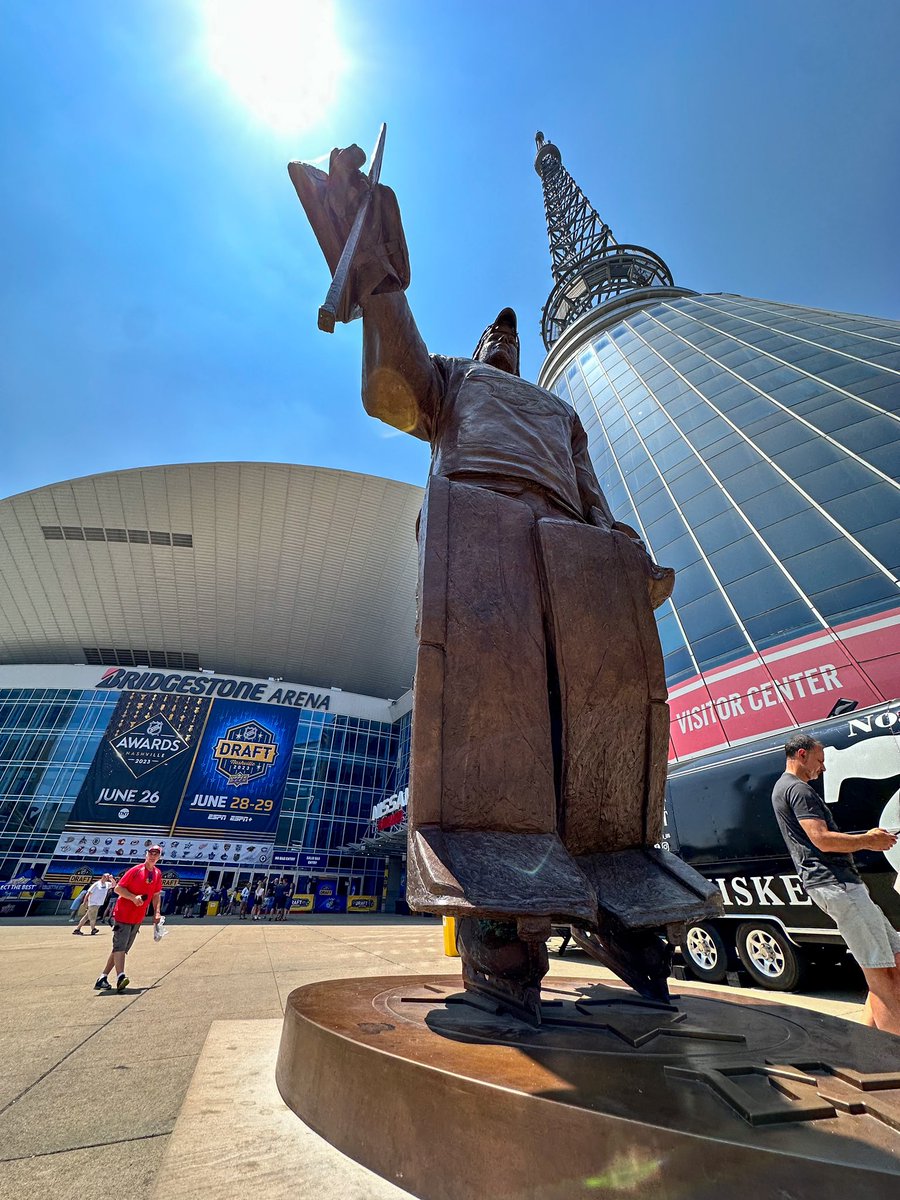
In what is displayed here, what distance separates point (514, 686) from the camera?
6.46ft

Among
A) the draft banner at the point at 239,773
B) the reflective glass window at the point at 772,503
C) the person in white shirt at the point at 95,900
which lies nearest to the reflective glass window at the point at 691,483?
the reflective glass window at the point at 772,503

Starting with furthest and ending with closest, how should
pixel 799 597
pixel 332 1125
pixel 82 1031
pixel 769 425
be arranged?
pixel 769 425 → pixel 799 597 → pixel 82 1031 → pixel 332 1125

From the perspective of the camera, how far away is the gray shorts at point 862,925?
82.8 inches

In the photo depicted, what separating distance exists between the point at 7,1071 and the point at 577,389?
2623cm

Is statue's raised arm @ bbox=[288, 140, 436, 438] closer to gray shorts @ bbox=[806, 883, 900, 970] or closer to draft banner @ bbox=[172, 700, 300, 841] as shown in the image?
gray shorts @ bbox=[806, 883, 900, 970]

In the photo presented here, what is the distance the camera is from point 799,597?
1041 centimetres

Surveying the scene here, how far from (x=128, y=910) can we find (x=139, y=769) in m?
26.7

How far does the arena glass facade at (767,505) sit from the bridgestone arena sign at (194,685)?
22234mm

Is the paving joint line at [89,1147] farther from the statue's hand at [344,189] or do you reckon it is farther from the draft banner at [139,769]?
the draft banner at [139,769]

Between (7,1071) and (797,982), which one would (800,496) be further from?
(7,1071)

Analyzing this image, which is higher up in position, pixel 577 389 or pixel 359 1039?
pixel 577 389

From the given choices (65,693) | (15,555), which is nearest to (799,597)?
(65,693)

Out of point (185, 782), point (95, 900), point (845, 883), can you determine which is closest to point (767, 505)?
point (845, 883)

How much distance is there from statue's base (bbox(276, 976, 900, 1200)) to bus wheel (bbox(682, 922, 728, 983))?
596 centimetres
